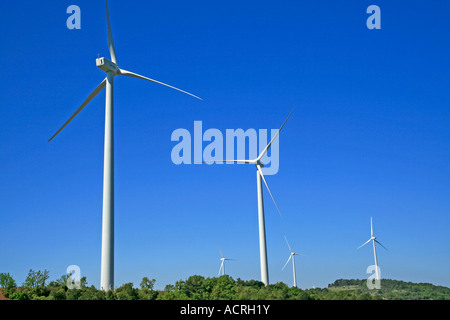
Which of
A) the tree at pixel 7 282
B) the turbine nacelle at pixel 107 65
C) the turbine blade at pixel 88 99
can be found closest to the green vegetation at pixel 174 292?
the tree at pixel 7 282

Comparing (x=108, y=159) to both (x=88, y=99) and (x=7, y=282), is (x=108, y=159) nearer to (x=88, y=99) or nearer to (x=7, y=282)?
(x=88, y=99)

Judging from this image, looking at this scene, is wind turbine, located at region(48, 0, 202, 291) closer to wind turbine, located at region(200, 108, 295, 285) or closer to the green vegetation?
the green vegetation

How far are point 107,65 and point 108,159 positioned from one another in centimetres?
1256

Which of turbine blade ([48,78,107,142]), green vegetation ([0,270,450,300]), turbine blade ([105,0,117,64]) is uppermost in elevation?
turbine blade ([105,0,117,64])

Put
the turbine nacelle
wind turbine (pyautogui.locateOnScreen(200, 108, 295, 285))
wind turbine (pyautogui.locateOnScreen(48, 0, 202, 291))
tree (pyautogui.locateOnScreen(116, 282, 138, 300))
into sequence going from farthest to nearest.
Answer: wind turbine (pyautogui.locateOnScreen(200, 108, 295, 285)), the turbine nacelle, wind turbine (pyautogui.locateOnScreen(48, 0, 202, 291)), tree (pyautogui.locateOnScreen(116, 282, 138, 300))

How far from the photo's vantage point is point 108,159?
49781 mm

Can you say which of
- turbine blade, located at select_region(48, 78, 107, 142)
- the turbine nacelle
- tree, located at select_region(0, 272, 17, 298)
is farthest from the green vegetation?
the turbine nacelle

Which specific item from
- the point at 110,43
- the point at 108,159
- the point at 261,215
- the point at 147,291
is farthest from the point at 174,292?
the point at 110,43

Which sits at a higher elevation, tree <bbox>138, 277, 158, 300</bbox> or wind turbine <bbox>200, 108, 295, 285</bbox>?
wind turbine <bbox>200, 108, 295, 285</bbox>

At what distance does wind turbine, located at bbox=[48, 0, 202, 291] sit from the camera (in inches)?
1838
